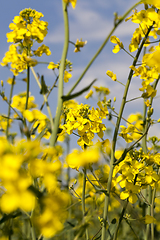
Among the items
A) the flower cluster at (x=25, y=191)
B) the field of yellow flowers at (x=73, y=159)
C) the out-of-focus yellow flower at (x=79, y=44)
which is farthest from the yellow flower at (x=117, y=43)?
the flower cluster at (x=25, y=191)

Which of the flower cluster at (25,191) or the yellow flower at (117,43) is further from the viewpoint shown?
the yellow flower at (117,43)

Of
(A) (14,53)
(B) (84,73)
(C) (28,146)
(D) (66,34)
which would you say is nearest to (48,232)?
(C) (28,146)

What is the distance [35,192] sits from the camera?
0.66 metres

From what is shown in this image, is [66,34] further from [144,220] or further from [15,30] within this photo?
[15,30]

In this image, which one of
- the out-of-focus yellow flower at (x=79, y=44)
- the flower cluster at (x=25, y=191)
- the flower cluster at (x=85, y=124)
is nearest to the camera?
the flower cluster at (x=25, y=191)

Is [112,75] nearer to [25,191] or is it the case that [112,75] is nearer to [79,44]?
[79,44]

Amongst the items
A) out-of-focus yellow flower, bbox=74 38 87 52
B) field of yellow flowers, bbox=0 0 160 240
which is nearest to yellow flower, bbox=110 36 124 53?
field of yellow flowers, bbox=0 0 160 240

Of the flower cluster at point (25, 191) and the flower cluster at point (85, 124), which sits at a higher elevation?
the flower cluster at point (85, 124)

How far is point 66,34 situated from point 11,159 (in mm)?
681

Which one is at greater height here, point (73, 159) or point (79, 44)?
point (79, 44)

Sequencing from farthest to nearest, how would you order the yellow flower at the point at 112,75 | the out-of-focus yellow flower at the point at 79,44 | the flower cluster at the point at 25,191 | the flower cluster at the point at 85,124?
1. the yellow flower at the point at 112,75
2. the flower cluster at the point at 85,124
3. the out-of-focus yellow flower at the point at 79,44
4. the flower cluster at the point at 25,191

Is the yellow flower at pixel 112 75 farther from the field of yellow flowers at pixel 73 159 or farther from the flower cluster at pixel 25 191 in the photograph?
the flower cluster at pixel 25 191

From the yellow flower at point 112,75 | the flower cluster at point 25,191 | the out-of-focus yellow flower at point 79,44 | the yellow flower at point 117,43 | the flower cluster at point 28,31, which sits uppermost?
the flower cluster at point 28,31

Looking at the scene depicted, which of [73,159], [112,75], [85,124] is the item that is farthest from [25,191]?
[112,75]
